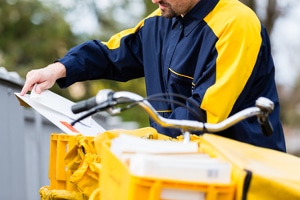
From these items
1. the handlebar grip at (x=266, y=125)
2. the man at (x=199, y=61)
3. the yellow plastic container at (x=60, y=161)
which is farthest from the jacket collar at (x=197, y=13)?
the handlebar grip at (x=266, y=125)

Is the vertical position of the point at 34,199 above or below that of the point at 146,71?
below

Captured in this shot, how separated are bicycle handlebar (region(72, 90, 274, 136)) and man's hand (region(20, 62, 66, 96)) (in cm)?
115

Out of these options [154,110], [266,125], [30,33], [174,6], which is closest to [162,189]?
[154,110]

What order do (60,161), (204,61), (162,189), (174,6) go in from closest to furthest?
(162,189), (60,161), (204,61), (174,6)

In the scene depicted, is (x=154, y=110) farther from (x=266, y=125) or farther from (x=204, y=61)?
(x=204, y=61)

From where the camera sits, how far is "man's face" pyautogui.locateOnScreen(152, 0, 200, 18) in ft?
14.0

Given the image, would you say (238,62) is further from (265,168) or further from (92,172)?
(265,168)

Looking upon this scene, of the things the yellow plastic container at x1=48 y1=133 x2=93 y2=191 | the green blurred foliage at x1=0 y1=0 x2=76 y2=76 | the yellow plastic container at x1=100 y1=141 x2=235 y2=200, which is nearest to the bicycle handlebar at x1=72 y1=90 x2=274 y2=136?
the yellow plastic container at x1=100 y1=141 x2=235 y2=200

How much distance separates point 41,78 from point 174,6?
838 mm

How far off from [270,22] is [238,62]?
36.8ft

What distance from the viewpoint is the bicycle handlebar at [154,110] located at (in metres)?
3.05

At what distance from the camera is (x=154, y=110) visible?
124 inches

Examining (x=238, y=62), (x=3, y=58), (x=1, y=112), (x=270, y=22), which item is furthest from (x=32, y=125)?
(x=3, y=58)

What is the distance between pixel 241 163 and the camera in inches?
112
